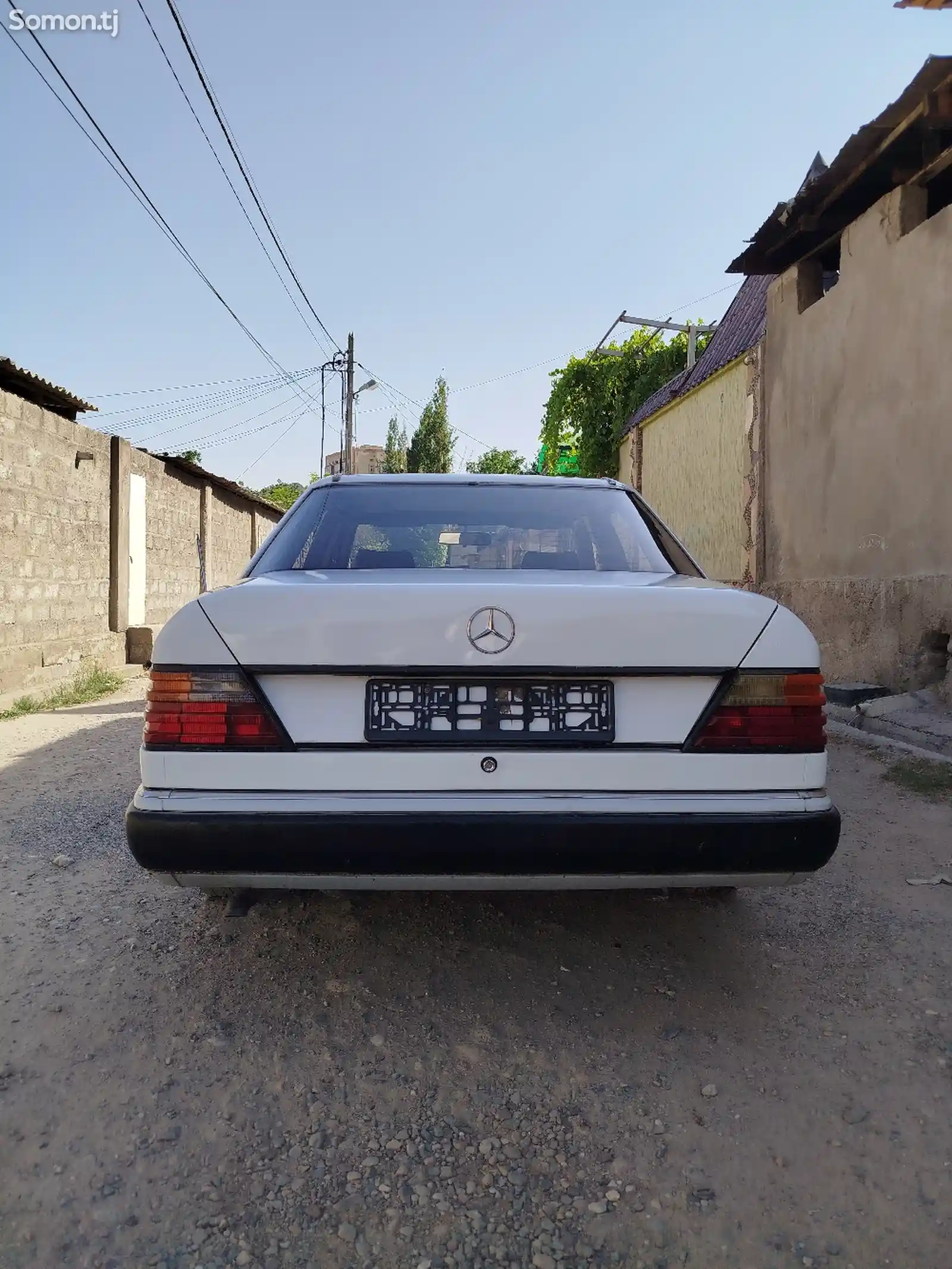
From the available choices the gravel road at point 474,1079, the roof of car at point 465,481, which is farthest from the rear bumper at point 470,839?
the roof of car at point 465,481

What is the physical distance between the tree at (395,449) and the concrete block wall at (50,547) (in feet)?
158

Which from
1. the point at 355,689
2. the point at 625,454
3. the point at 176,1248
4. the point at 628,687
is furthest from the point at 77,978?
the point at 625,454

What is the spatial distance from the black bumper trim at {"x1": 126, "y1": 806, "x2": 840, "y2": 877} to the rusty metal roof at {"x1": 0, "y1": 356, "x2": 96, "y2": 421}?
21.2 feet

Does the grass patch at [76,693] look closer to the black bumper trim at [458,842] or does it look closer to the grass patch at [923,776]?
the black bumper trim at [458,842]

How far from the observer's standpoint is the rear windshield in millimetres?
2639

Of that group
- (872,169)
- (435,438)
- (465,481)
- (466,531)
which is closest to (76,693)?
(465,481)

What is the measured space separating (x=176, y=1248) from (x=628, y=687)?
1.37 m

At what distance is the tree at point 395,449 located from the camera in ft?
185

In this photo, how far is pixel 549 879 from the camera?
6.22 feet

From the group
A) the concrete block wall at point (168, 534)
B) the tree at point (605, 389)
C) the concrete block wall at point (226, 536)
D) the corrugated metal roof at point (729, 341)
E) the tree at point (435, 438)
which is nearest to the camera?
the concrete block wall at point (168, 534)

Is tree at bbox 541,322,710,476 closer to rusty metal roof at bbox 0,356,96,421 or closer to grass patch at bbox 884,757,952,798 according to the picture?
rusty metal roof at bbox 0,356,96,421

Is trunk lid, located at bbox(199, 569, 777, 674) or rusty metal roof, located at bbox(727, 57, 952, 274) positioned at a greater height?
rusty metal roof, located at bbox(727, 57, 952, 274)

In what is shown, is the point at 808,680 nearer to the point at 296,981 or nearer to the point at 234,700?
the point at 234,700

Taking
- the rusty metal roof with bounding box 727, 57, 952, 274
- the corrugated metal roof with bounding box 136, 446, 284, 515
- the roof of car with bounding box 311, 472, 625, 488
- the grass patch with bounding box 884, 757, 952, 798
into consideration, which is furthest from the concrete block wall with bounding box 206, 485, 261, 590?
the grass patch with bounding box 884, 757, 952, 798
